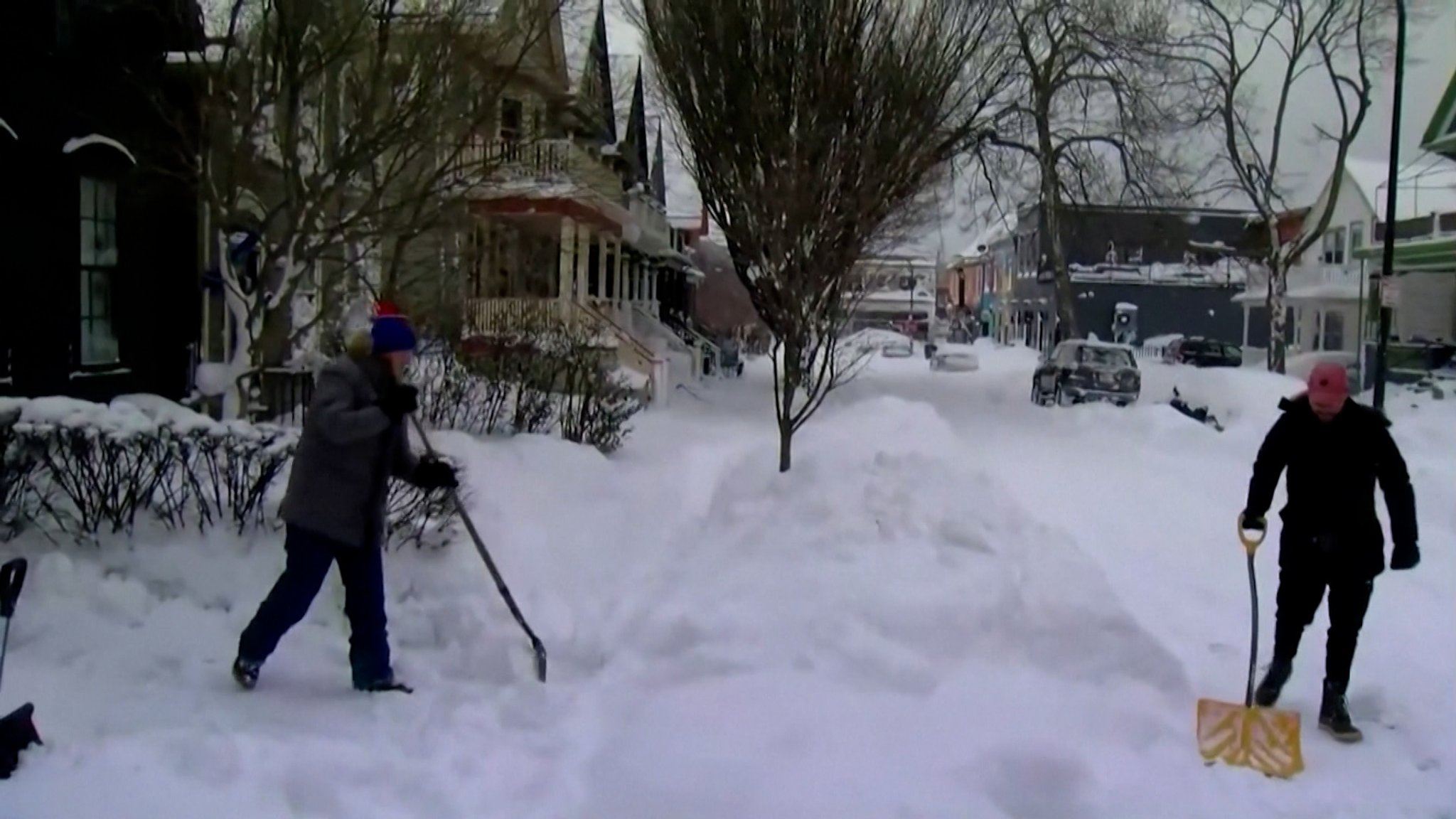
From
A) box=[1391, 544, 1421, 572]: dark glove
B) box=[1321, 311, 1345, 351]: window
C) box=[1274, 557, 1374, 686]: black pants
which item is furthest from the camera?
box=[1321, 311, 1345, 351]: window

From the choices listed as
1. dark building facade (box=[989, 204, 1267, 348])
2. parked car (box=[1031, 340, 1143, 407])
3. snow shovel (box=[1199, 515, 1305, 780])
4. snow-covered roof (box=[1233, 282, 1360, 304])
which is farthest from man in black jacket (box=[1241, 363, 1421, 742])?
dark building facade (box=[989, 204, 1267, 348])

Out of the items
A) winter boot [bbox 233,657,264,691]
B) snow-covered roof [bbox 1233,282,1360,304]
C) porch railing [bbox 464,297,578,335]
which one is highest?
snow-covered roof [bbox 1233,282,1360,304]

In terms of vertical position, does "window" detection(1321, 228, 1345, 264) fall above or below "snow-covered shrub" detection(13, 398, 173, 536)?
above

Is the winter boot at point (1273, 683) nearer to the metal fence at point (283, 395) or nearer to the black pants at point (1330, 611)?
the black pants at point (1330, 611)

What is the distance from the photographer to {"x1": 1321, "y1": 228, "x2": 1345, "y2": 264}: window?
143ft

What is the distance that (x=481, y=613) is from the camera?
6547 mm

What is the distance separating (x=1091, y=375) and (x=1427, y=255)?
34.9ft

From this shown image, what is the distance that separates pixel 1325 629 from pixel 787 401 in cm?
502

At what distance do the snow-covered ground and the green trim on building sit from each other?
76.8ft

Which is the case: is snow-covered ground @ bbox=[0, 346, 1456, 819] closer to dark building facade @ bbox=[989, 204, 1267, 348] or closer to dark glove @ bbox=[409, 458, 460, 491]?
dark glove @ bbox=[409, 458, 460, 491]

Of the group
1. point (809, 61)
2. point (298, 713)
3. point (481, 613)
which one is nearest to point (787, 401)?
point (809, 61)

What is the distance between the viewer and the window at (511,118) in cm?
1475

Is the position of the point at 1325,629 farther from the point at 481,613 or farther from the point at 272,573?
the point at 272,573

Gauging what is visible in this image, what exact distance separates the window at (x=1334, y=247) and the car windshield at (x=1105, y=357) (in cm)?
1990
